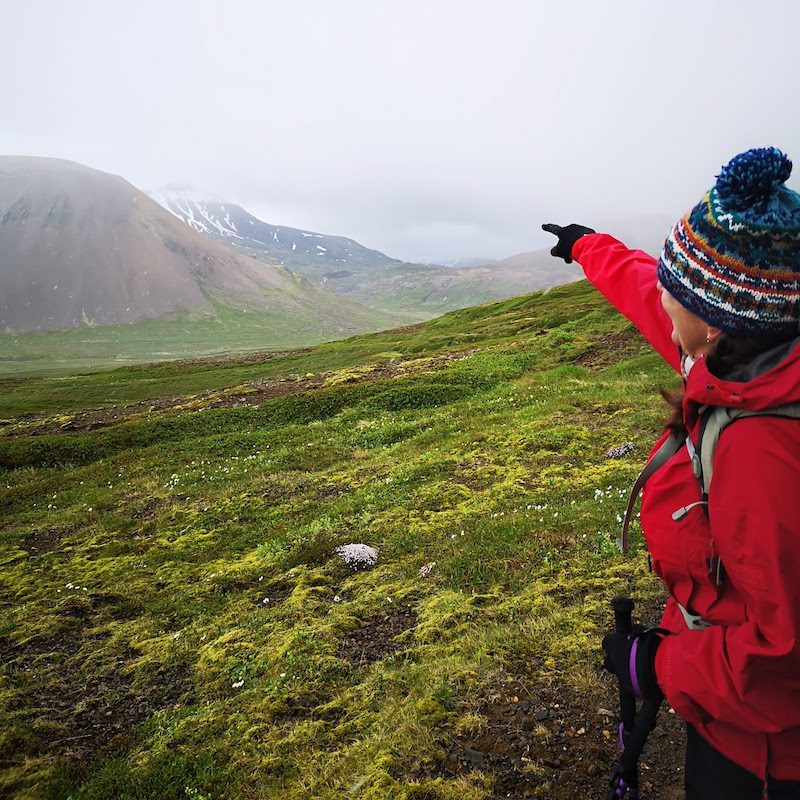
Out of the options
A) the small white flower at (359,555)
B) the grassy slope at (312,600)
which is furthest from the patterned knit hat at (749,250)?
the small white flower at (359,555)

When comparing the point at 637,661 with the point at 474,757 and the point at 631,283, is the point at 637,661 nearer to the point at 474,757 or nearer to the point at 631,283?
the point at 631,283

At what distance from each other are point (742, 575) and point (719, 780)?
4.77 ft

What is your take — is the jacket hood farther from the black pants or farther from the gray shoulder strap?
the black pants

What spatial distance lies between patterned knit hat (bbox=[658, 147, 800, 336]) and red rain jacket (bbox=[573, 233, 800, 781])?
310 millimetres

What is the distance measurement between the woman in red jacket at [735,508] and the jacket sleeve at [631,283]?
90 centimetres

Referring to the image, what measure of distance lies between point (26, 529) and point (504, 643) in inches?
726

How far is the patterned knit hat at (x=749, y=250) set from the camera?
2928 millimetres

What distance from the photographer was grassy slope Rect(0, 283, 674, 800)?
686 cm

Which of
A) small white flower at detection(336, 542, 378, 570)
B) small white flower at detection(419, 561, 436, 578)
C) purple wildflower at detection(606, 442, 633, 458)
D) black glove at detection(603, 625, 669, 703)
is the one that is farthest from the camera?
purple wildflower at detection(606, 442, 633, 458)

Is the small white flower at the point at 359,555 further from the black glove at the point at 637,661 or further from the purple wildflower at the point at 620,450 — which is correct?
the black glove at the point at 637,661

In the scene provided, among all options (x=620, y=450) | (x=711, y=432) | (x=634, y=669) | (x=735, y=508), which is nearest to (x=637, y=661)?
(x=634, y=669)

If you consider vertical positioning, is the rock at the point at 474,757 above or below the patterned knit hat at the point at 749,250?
below

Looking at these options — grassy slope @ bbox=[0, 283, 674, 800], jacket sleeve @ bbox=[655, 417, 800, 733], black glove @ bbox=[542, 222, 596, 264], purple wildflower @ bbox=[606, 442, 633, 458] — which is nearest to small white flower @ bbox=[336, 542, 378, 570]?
grassy slope @ bbox=[0, 283, 674, 800]

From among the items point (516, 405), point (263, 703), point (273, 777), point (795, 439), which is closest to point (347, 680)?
point (263, 703)
